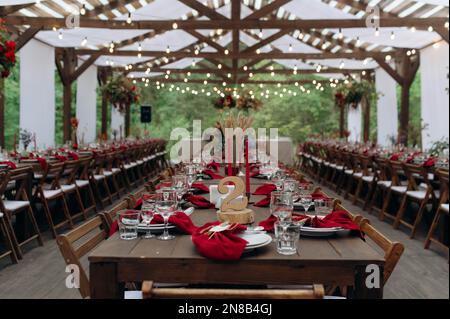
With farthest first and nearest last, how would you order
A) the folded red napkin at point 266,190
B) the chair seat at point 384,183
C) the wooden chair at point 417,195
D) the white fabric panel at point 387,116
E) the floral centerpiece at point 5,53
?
the white fabric panel at point 387,116 < the chair seat at point 384,183 < the wooden chair at point 417,195 < the floral centerpiece at point 5,53 < the folded red napkin at point 266,190

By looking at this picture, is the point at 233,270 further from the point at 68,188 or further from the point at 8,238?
the point at 68,188

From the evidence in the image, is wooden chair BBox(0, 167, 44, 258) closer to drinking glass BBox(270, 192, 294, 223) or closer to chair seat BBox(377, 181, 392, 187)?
drinking glass BBox(270, 192, 294, 223)

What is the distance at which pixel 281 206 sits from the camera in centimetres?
233

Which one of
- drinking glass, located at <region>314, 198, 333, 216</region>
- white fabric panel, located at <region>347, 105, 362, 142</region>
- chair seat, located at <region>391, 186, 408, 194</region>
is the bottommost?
chair seat, located at <region>391, 186, 408, 194</region>

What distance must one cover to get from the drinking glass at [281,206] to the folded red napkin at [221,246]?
227mm

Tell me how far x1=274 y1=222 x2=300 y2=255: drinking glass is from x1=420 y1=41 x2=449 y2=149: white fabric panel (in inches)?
337

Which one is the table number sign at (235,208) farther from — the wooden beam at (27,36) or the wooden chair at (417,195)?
the wooden beam at (27,36)

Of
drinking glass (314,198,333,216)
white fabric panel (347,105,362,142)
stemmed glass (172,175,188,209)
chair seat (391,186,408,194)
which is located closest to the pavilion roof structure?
white fabric panel (347,105,362,142)

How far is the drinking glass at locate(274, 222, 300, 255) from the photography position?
1.99 m

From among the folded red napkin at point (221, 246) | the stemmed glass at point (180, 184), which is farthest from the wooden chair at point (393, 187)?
the folded red napkin at point (221, 246)

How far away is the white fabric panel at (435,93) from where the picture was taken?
388 inches
